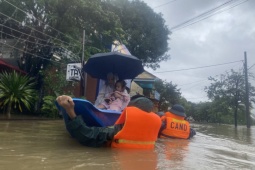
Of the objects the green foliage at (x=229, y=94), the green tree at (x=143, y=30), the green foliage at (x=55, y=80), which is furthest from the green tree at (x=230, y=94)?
the green foliage at (x=55, y=80)

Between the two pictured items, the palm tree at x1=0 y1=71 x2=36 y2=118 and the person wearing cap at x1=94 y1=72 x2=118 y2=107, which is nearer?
the person wearing cap at x1=94 y1=72 x2=118 y2=107

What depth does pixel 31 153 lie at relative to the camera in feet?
10.8

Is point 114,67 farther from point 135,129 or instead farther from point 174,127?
point 135,129

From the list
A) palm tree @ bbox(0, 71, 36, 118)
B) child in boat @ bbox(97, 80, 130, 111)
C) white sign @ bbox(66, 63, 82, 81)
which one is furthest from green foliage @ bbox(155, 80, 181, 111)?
child in boat @ bbox(97, 80, 130, 111)

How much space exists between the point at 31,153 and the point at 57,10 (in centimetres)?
1111

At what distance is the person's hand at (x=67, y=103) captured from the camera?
12.1 ft

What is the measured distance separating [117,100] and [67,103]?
6.64 ft

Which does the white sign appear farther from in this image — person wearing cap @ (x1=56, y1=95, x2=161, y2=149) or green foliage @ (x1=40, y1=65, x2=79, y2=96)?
person wearing cap @ (x1=56, y1=95, x2=161, y2=149)

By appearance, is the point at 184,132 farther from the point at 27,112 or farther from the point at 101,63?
the point at 27,112

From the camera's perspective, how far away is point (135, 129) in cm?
370

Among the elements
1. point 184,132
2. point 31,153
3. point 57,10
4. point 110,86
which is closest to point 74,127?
point 31,153

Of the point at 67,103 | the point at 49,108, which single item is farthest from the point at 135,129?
the point at 49,108

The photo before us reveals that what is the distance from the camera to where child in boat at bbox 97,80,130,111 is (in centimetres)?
557

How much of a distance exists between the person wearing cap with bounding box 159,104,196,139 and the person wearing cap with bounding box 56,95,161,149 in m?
2.00
